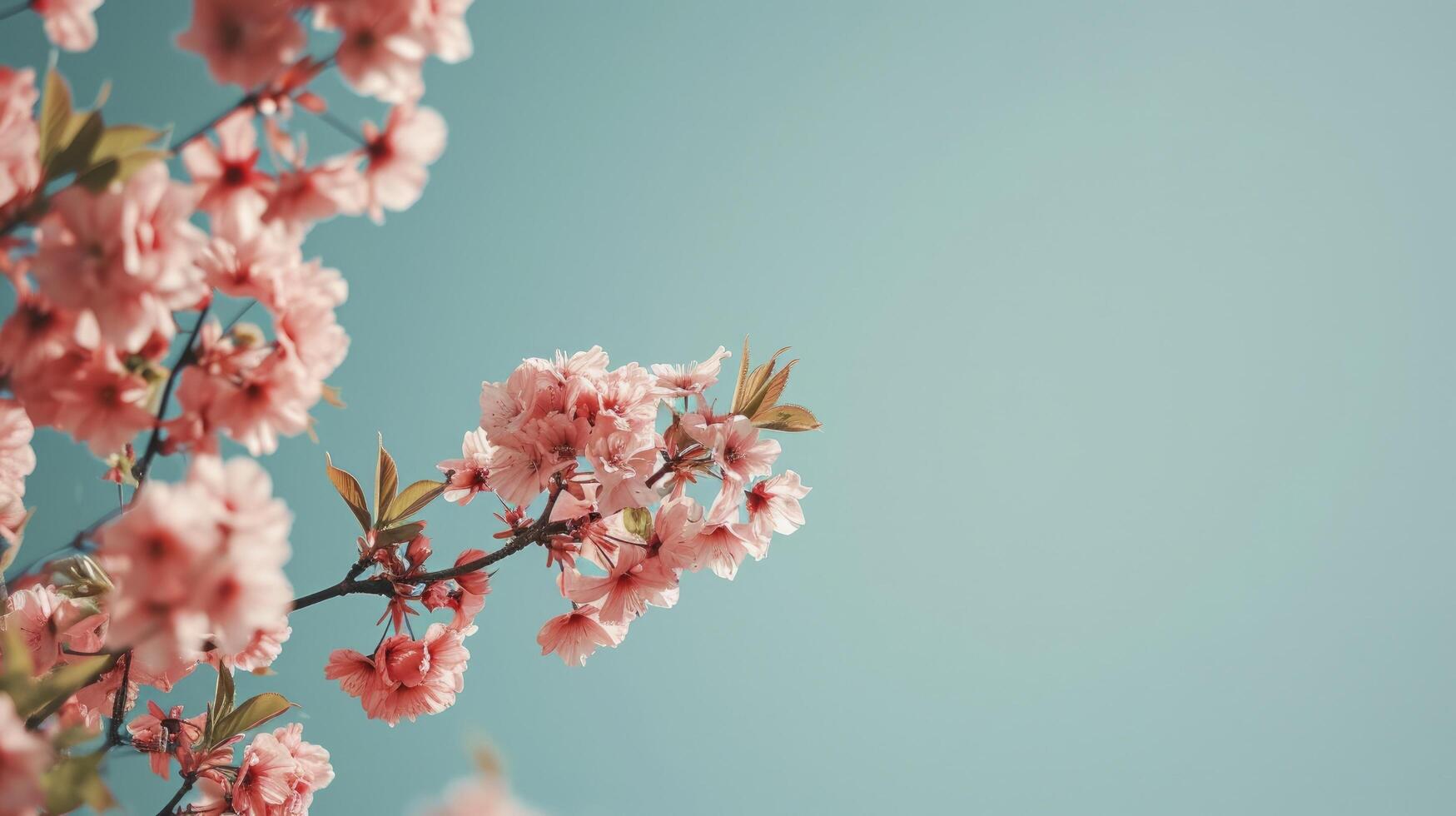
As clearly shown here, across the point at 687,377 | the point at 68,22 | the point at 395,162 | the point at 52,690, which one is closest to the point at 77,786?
the point at 52,690

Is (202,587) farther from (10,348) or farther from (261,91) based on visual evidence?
(261,91)

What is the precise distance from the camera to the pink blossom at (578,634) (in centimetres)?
126

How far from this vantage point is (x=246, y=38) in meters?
0.66

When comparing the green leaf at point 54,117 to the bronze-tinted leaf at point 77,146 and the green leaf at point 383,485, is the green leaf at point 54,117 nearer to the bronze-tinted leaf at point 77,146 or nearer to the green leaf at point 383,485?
the bronze-tinted leaf at point 77,146

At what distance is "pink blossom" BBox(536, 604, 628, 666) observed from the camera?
126cm

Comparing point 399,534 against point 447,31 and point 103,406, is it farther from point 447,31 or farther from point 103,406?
point 447,31

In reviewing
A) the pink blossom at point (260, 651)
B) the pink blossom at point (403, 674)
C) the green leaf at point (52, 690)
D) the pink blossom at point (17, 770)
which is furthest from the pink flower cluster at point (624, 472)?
the pink blossom at point (17, 770)

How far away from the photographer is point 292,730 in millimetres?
1218

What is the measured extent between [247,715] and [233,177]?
0.76m

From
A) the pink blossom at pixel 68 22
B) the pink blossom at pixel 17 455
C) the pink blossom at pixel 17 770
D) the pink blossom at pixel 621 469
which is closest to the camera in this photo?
the pink blossom at pixel 17 770

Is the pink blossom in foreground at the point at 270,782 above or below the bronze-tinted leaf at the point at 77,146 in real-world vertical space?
below

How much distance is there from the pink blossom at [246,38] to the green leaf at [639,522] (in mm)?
693

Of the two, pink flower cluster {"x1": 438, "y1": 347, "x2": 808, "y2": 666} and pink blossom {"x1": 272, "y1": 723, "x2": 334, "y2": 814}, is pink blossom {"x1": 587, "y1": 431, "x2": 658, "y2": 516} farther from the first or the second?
pink blossom {"x1": 272, "y1": 723, "x2": 334, "y2": 814}

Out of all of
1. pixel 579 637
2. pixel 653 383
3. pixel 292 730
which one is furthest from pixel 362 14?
pixel 292 730
